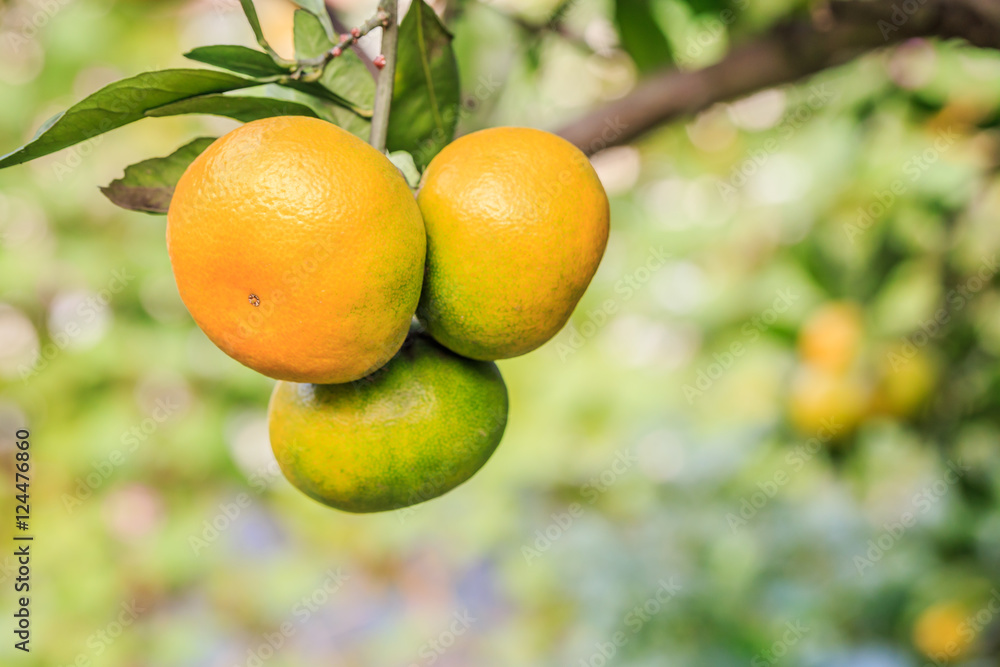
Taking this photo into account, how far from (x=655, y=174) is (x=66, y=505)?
1610 millimetres

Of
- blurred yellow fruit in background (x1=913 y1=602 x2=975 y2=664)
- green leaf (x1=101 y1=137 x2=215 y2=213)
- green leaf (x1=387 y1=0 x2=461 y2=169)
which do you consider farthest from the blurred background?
green leaf (x1=101 y1=137 x2=215 y2=213)

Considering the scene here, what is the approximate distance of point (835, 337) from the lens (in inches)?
53.1

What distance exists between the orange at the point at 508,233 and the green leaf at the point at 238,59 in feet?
0.40

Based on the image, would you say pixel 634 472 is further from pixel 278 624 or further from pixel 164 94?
pixel 164 94

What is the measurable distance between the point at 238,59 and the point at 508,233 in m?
0.20

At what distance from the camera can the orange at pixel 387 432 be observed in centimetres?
52

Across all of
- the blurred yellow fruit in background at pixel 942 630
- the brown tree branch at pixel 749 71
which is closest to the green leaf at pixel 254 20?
the brown tree branch at pixel 749 71

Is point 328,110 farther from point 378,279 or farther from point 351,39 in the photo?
point 378,279

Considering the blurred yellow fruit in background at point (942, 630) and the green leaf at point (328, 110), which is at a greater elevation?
the green leaf at point (328, 110)

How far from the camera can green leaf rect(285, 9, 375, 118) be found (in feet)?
1.73

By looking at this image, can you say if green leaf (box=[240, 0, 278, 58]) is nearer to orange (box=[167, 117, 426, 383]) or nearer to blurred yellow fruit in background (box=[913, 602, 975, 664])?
Result: orange (box=[167, 117, 426, 383])

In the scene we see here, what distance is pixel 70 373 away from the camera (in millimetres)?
1644

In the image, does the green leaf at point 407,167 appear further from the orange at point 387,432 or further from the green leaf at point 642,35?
the green leaf at point 642,35

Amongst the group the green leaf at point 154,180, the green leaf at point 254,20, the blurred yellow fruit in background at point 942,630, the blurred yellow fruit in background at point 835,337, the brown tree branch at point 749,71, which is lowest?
the blurred yellow fruit in background at point 942,630
